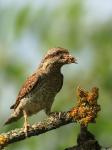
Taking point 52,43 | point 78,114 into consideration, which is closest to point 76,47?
point 52,43

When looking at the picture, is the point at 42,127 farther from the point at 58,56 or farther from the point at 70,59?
the point at 58,56

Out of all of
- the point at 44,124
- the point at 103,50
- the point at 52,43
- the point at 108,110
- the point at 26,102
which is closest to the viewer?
the point at 44,124

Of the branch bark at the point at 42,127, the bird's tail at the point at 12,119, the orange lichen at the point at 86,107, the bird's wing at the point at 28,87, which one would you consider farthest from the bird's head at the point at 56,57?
the branch bark at the point at 42,127

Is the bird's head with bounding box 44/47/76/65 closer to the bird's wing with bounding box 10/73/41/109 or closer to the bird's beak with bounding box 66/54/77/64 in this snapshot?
the bird's beak with bounding box 66/54/77/64

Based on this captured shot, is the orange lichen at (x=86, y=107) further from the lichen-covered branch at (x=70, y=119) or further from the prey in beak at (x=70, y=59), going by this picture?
the prey in beak at (x=70, y=59)

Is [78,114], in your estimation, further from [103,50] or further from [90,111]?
[103,50]

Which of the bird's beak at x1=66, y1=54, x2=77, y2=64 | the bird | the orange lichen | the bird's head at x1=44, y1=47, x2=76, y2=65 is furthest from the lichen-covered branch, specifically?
the bird
